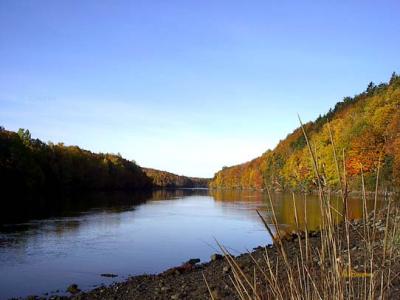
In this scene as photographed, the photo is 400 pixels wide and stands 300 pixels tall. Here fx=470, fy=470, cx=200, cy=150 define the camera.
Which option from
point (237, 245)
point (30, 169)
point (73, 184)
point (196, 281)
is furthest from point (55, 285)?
point (73, 184)

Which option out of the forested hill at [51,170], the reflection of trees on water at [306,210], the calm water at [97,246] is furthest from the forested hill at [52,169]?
the reflection of trees on water at [306,210]

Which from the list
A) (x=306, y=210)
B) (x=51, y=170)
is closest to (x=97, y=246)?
(x=306, y=210)

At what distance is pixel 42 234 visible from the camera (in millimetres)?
28625

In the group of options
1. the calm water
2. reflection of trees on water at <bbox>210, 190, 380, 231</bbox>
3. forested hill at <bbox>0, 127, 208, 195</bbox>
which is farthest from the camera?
forested hill at <bbox>0, 127, 208, 195</bbox>

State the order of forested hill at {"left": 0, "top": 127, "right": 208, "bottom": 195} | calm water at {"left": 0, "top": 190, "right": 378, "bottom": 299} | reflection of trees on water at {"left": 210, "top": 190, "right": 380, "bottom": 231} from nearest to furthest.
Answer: reflection of trees on water at {"left": 210, "top": 190, "right": 380, "bottom": 231} → calm water at {"left": 0, "top": 190, "right": 378, "bottom": 299} → forested hill at {"left": 0, "top": 127, "right": 208, "bottom": 195}

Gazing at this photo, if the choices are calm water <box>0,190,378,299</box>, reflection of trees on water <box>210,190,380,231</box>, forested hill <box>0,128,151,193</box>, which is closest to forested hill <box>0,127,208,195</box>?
forested hill <box>0,128,151,193</box>

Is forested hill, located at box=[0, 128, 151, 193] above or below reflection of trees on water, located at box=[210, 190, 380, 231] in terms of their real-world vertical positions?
above

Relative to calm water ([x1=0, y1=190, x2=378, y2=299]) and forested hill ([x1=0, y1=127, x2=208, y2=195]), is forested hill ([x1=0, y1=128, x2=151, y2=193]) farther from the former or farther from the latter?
calm water ([x1=0, y1=190, x2=378, y2=299])

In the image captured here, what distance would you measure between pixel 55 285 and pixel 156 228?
58.0 feet

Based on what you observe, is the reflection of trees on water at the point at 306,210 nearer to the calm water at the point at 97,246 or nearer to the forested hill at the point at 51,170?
the calm water at the point at 97,246

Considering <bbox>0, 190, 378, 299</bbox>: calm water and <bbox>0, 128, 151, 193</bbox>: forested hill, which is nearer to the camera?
<bbox>0, 190, 378, 299</bbox>: calm water

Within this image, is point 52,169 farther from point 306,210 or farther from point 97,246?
point 306,210

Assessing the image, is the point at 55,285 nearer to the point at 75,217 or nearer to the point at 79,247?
the point at 79,247

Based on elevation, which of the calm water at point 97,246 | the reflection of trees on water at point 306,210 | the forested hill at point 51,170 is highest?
the forested hill at point 51,170
